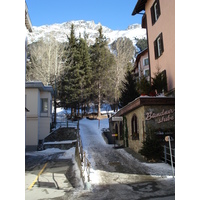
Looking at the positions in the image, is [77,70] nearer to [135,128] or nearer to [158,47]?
[158,47]

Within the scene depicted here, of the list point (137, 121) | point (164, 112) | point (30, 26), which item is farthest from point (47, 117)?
point (164, 112)

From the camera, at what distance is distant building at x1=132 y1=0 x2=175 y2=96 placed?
45.6ft

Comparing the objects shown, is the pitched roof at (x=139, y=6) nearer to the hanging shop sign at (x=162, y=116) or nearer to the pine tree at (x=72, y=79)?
the hanging shop sign at (x=162, y=116)

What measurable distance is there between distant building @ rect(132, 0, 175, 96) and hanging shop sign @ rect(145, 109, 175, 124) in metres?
1.61

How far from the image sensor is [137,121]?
14102 mm

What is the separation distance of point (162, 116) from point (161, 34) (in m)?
5.93

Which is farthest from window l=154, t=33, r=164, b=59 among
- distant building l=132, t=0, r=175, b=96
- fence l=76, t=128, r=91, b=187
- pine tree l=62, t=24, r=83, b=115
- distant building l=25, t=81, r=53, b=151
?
pine tree l=62, t=24, r=83, b=115

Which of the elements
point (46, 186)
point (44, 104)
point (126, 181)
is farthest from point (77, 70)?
point (126, 181)

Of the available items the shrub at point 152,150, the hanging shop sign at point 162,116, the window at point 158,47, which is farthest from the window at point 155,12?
the shrub at point 152,150

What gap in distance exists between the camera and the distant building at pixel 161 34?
13891mm

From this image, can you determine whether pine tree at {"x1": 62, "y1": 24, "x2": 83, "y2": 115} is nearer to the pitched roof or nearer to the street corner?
the pitched roof

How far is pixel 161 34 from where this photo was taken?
1559 centimetres
